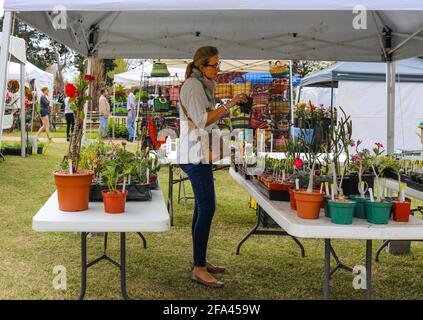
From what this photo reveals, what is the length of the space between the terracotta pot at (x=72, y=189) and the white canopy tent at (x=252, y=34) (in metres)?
1.69

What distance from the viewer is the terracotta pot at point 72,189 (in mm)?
2285

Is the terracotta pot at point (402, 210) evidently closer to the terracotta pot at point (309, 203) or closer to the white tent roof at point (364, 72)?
the terracotta pot at point (309, 203)

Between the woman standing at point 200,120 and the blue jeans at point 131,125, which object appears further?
the blue jeans at point 131,125

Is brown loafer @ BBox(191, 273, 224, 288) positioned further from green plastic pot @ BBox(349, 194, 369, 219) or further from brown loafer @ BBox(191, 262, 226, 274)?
green plastic pot @ BBox(349, 194, 369, 219)

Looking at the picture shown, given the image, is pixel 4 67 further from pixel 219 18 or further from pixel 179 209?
pixel 179 209

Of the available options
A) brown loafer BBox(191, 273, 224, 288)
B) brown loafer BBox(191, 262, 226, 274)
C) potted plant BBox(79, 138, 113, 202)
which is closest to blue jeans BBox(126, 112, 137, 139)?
brown loafer BBox(191, 262, 226, 274)

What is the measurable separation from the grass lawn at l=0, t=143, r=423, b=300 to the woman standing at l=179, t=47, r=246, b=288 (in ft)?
1.53

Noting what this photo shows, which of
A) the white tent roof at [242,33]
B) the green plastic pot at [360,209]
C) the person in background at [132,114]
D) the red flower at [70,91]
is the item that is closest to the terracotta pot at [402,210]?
the green plastic pot at [360,209]

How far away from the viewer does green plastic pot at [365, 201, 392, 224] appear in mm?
2189

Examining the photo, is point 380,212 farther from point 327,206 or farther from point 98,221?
point 98,221

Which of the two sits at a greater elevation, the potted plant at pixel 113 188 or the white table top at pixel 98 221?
the potted plant at pixel 113 188

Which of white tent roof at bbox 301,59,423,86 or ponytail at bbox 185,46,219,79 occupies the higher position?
white tent roof at bbox 301,59,423,86
